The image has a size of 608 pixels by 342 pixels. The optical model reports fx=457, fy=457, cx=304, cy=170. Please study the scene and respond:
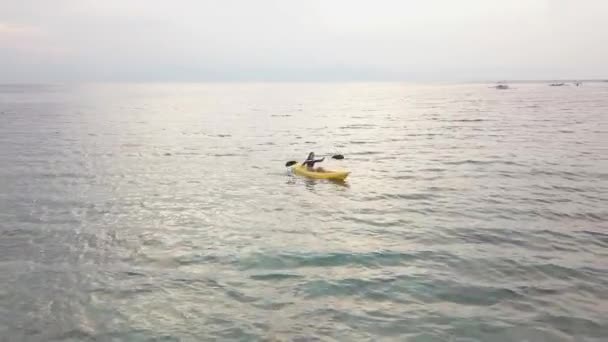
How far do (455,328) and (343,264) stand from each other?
4106 mm

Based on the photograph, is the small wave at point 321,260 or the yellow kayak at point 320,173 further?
the yellow kayak at point 320,173

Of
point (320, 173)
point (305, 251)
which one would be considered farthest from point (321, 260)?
point (320, 173)

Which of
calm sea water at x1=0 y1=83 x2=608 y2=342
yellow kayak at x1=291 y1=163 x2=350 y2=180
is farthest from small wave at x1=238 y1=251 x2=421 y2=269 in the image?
yellow kayak at x1=291 y1=163 x2=350 y2=180

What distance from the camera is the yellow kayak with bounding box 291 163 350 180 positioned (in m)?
24.1

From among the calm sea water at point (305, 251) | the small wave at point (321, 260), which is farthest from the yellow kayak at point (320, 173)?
the small wave at point (321, 260)

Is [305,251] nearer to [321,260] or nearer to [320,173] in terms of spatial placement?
[321,260]

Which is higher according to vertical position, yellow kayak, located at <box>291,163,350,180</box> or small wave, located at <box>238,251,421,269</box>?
yellow kayak, located at <box>291,163,350,180</box>

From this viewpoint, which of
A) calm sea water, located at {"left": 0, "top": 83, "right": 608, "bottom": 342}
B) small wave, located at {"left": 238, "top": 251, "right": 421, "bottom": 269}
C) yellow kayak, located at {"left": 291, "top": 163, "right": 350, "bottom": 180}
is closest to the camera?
calm sea water, located at {"left": 0, "top": 83, "right": 608, "bottom": 342}

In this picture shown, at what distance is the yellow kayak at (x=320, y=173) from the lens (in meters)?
24.1

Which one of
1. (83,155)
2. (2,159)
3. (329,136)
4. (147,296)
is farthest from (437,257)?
(329,136)

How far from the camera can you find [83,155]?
1336 inches

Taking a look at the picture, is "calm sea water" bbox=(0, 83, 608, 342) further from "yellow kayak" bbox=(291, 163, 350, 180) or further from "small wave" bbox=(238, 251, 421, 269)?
"yellow kayak" bbox=(291, 163, 350, 180)

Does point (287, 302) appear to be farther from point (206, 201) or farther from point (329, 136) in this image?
point (329, 136)

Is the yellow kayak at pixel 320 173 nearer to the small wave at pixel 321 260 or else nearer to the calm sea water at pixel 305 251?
the calm sea water at pixel 305 251
